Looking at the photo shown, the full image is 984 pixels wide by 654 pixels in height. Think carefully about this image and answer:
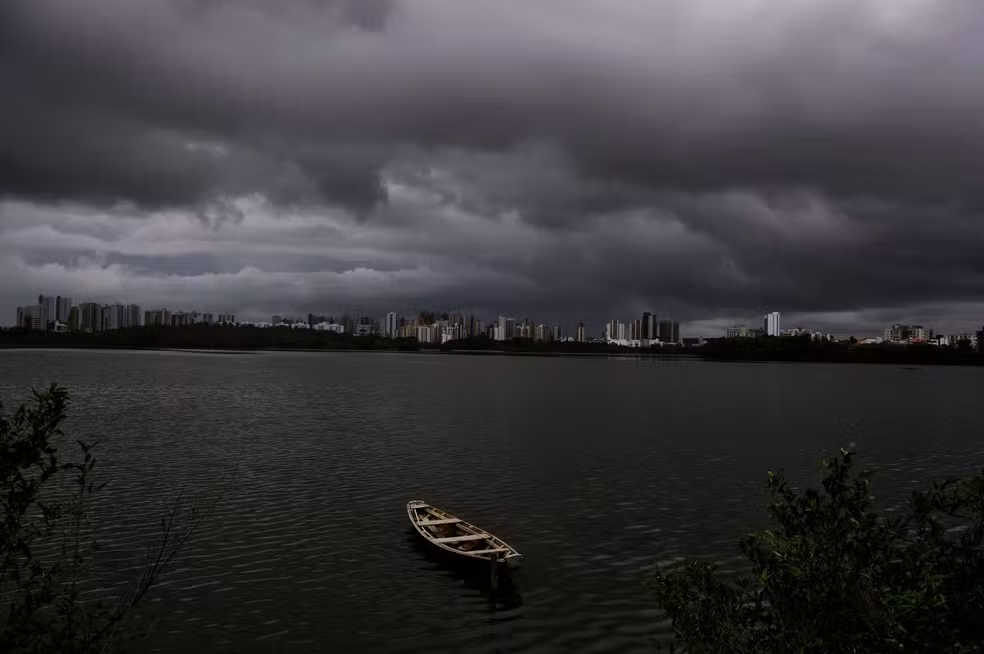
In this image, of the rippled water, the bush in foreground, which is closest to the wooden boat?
the rippled water

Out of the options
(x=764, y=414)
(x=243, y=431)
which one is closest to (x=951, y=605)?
(x=243, y=431)

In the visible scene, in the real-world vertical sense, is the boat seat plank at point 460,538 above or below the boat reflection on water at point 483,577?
above

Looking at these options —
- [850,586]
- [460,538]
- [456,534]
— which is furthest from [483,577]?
[850,586]

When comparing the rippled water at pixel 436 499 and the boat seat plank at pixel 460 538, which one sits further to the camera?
the boat seat plank at pixel 460 538

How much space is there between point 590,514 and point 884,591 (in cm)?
3069

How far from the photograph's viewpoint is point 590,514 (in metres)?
39.8

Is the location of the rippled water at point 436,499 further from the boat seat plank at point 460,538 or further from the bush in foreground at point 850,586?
the bush in foreground at point 850,586

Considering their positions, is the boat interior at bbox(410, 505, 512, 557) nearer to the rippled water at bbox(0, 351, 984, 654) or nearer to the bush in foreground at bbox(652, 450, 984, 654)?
the rippled water at bbox(0, 351, 984, 654)

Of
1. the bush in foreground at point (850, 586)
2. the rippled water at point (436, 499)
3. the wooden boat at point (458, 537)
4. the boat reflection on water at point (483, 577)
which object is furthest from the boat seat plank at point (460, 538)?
the bush in foreground at point (850, 586)

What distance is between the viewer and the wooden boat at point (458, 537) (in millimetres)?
27656

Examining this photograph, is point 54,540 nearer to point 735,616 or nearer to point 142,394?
point 735,616

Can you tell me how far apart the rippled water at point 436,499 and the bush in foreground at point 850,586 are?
12.7 meters

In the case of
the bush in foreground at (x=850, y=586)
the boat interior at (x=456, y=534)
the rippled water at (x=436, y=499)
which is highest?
the bush in foreground at (x=850, y=586)

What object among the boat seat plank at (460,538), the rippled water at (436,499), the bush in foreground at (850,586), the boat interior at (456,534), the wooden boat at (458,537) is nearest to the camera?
the bush in foreground at (850,586)
